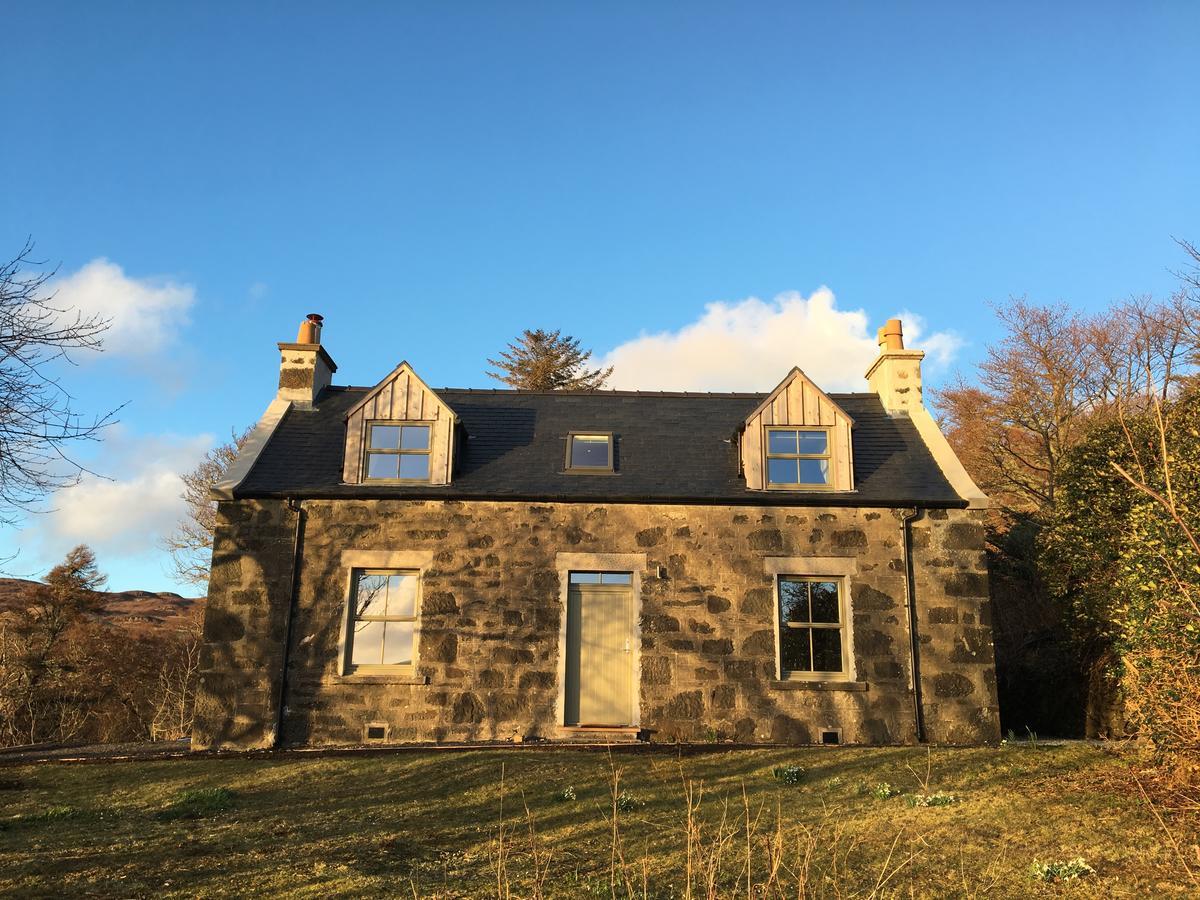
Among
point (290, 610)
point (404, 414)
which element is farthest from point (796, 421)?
point (290, 610)

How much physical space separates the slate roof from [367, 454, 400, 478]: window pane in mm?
347

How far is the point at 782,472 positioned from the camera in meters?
14.8

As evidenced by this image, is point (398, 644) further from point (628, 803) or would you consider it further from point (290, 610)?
point (628, 803)

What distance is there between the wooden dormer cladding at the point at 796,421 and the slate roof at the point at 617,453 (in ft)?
1.06

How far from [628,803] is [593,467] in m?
7.07

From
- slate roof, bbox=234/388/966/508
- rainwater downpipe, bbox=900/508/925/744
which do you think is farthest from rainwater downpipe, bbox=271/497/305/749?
rainwater downpipe, bbox=900/508/925/744

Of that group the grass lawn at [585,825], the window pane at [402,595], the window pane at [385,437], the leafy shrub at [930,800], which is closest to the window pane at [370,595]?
the window pane at [402,595]

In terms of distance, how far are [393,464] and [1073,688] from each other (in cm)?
1273

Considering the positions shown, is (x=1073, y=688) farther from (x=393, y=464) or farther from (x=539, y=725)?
(x=393, y=464)

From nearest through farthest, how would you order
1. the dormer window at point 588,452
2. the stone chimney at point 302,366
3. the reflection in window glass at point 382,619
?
the reflection in window glass at point 382,619
the dormer window at point 588,452
the stone chimney at point 302,366

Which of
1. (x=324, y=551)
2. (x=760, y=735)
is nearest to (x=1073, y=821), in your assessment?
(x=760, y=735)

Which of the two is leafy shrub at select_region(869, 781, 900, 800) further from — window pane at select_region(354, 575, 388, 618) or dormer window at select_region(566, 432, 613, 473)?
window pane at select_region(354, 575, 388, 618)

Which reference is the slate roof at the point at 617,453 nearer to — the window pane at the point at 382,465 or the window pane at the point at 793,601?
the window pane at the point at 382,465

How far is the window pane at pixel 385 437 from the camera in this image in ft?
49.0
